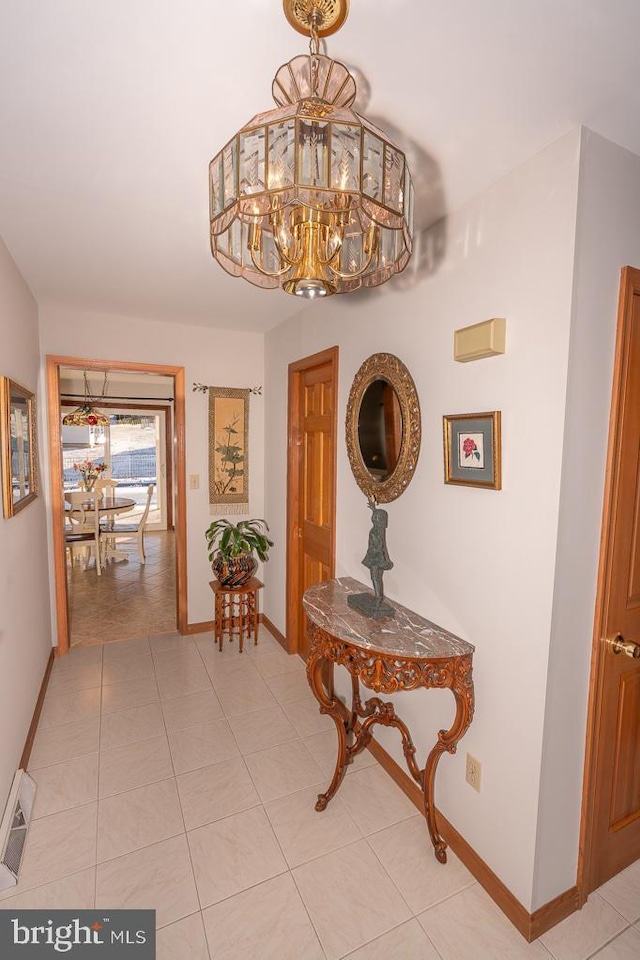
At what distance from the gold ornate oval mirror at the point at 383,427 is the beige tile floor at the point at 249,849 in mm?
1425

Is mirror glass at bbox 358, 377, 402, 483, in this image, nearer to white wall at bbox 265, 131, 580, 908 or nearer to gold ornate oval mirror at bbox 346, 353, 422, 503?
gold ornate oval mirror at bbox 346, 353, 422, 503

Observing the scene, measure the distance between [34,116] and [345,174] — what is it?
44.7 inches

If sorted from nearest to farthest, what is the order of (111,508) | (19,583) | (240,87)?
→ 1. (240,87)
2. (19,583)
3. (111,508)

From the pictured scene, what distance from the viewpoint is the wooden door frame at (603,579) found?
57.2 inches

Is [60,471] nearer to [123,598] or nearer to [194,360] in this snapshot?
[194,360]

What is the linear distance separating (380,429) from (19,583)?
2.00 meters

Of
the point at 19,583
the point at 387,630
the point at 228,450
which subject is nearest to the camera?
the point at 387,630

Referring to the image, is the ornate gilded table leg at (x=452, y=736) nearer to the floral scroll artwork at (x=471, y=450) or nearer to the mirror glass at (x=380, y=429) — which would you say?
the floral scroll artwork at (x=471, y=450)

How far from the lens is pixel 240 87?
3.99ft

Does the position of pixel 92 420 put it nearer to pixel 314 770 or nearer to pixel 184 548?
pixel 184 548

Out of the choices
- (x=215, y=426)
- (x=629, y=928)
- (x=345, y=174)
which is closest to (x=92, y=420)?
(x=215, y=426)
